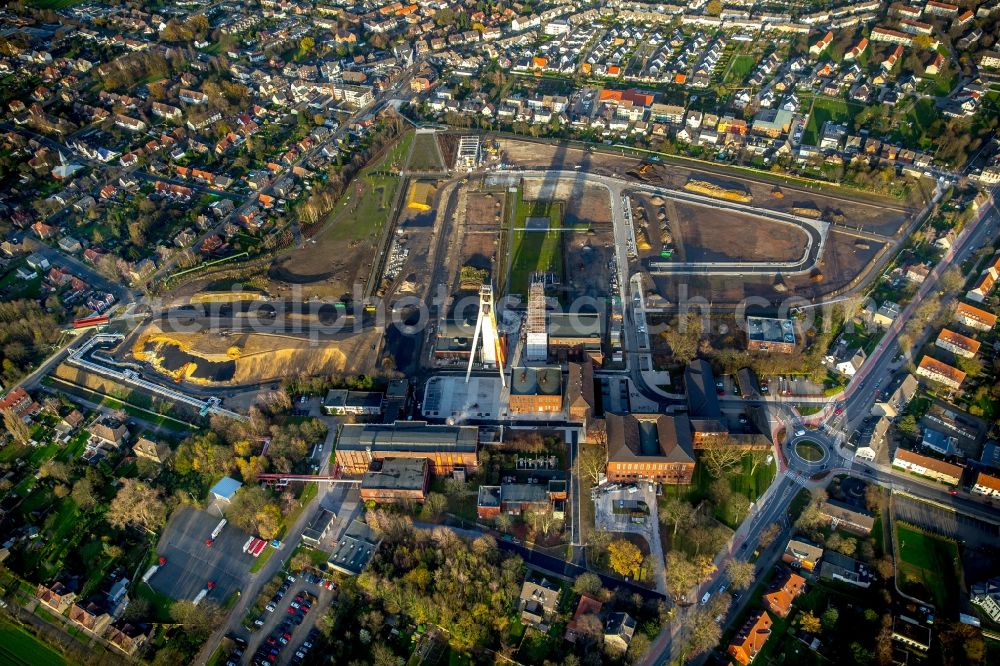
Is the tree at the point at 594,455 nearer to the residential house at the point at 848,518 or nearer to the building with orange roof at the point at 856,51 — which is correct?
the residential house at the point at 848,518

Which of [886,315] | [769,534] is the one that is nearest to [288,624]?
[769,534]

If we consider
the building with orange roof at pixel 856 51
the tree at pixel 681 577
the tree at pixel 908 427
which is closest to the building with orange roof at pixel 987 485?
the tree at pixel 908 427

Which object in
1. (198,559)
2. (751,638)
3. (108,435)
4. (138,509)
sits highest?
(751,638)

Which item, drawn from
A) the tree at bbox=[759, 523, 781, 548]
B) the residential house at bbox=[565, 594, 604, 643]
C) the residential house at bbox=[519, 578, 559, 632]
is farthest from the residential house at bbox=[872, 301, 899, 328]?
the residential house at bbox=[519, 578, 559, 632]

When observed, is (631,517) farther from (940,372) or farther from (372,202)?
(372,202)

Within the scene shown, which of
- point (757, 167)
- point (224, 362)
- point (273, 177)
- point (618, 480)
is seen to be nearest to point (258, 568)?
point (224, 362)

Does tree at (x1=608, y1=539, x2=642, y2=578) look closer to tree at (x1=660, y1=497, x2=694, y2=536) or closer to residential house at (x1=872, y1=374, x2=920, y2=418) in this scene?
tree at (x1=660, y1=497, x2=694, y2=536)

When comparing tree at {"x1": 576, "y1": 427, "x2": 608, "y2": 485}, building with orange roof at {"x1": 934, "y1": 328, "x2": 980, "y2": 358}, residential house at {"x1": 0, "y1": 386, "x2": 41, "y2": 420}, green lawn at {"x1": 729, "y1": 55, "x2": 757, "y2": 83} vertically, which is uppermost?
green lawn at {"x1": 729, "y1": 55, "x2": 757, "y2": 83}
